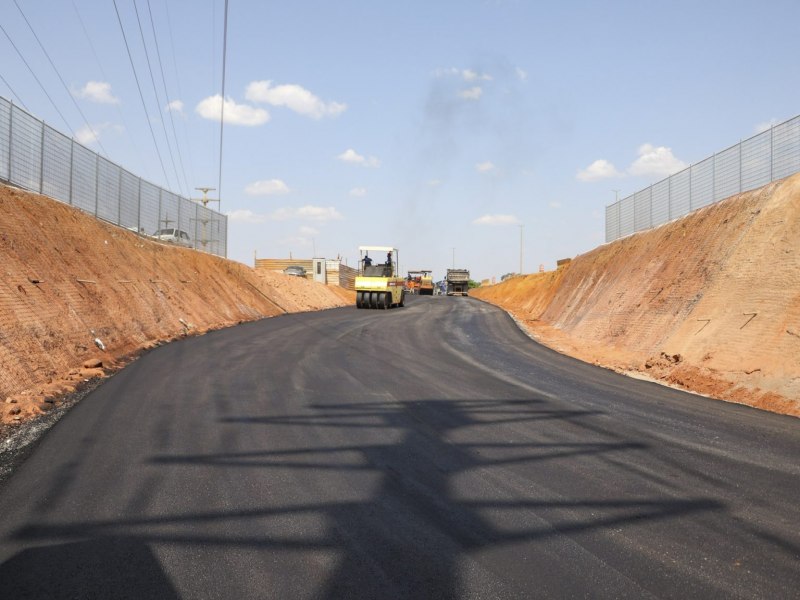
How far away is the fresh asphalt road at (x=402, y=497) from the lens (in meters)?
3.68

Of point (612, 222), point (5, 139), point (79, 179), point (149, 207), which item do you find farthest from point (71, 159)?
point (612, 222)

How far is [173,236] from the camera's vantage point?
2967cm

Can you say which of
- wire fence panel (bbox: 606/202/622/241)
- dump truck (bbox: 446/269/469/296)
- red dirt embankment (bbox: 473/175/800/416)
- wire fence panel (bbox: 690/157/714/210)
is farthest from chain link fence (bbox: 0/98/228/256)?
dump truck (bbox: 446/269/469/296)

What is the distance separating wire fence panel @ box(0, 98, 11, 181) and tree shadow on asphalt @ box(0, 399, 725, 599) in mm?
14880

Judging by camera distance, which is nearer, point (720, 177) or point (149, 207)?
point (720, 177)

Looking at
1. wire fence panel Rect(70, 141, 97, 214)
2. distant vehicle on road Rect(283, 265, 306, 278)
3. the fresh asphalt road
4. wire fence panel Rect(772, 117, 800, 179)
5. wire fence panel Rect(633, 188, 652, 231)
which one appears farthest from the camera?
distant vehicle on road Rect(283, 265, 306, 278)

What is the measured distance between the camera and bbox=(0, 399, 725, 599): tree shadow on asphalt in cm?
376

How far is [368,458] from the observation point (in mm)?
6137

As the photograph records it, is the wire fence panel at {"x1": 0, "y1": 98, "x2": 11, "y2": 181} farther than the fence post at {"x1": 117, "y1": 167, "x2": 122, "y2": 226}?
No

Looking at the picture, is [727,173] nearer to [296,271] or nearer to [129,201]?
[129,201]

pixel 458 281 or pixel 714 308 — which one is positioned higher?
pixel 458 281

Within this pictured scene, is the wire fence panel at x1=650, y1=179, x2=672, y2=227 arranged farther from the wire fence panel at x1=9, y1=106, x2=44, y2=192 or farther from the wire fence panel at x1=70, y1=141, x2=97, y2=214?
the wire fence panel at x1=9, y1=106, x2=44, y2=192

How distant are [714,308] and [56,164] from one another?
2062cm

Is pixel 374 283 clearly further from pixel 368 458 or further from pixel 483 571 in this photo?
pixel 483 571
